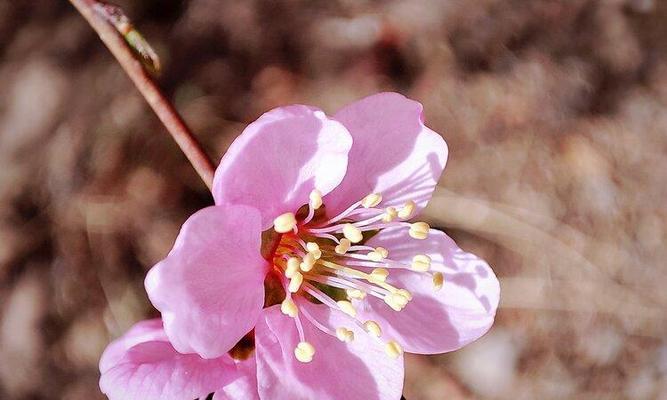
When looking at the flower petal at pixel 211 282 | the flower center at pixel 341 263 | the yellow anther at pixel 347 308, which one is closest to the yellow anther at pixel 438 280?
the flower center at pixel 341 263

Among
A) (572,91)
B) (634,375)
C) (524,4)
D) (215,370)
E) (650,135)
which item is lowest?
(634,375)

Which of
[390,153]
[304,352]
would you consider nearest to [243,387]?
[304,352]

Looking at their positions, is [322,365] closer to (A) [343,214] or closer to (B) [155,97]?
(A) [343,214]

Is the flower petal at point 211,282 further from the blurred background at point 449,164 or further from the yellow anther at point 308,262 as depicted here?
the blurred background at point 449,164

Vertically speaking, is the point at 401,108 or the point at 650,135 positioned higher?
the point at 401,108

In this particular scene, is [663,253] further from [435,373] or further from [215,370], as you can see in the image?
[215,370]

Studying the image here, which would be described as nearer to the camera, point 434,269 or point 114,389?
point 114,389

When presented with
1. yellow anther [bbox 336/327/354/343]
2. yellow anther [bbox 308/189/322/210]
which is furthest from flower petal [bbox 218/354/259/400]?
yellow anther [bbox 308/189/322/210]

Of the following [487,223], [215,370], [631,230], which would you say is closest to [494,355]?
[487,223]
